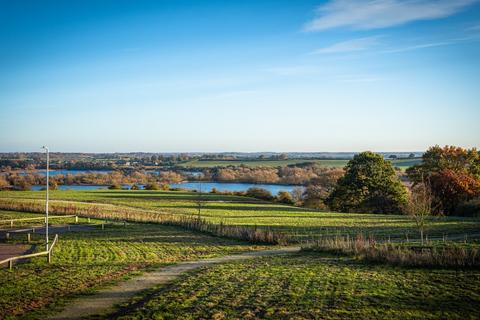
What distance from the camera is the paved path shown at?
11.6 meters

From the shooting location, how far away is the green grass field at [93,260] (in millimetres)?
13031

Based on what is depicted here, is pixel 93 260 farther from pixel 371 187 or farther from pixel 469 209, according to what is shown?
pixel 469 209

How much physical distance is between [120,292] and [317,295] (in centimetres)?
709

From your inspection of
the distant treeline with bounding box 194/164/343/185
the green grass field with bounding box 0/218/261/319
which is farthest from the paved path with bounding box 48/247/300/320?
the distant treeline with bounding box 194/164/343/185

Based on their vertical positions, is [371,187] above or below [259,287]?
below

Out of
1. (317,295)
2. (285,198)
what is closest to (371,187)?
(285,198)

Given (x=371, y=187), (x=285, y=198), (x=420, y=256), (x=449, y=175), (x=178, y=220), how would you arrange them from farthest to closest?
(x=285, y=198)
(x=371, y=187)
(x=449, y=175)
(x=178, y=220)
(x=420, y=256)

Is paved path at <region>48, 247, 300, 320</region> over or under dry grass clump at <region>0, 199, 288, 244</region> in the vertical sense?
over

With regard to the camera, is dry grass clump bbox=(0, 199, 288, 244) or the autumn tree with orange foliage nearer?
dry grass clump bbox=(0, 199, 288, 244)

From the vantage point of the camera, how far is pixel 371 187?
61.9 m

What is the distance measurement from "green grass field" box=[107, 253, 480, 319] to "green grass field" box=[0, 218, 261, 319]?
328cm

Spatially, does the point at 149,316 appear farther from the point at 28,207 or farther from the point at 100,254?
the point at 28,207

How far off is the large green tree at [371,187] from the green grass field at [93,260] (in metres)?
35.7

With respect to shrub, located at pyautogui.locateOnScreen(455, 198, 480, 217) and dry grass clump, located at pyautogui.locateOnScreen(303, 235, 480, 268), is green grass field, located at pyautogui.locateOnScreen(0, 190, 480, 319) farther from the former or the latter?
shrub, located at pyautogui.locateOnScreen(455, 198, 480, 217)
